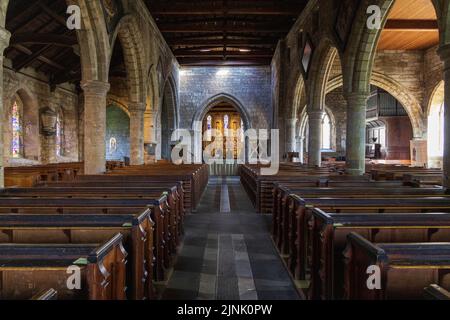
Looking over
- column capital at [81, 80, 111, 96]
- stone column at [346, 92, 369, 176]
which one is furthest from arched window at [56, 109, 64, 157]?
stone column at [346, 92, 369, 176]

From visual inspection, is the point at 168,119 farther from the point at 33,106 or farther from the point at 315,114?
the point at 315,114

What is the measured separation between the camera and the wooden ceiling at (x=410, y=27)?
34.0ft

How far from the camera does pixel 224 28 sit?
556 inches

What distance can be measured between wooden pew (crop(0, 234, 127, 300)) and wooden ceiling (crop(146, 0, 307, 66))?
11523 mm

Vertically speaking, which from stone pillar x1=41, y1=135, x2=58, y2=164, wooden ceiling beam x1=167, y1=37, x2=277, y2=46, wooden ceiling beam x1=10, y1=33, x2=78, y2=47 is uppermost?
wooden ceiling beam x1=167, y1=37, x2=277, y2=46

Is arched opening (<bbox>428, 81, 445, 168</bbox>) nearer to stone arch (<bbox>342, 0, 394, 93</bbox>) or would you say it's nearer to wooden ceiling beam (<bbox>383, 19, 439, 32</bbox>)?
wooden ceiling beam (<bbox>383, 19, 439, 32</bbox>)

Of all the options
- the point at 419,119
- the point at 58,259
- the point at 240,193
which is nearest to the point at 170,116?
the point at 240,193

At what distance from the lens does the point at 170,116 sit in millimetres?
19734

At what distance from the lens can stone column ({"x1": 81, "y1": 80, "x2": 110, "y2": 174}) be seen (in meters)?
8.01

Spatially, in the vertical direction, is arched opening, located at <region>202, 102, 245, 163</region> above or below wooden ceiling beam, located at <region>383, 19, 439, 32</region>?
below

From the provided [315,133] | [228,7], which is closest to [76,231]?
[315,133]

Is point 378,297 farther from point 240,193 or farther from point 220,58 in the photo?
point 220,58

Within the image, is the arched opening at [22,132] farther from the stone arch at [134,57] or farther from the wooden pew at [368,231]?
the wooden pew at [368,231]

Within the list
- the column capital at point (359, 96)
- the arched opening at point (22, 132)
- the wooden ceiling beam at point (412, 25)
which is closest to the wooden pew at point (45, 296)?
the column capital at point (359, 96)
